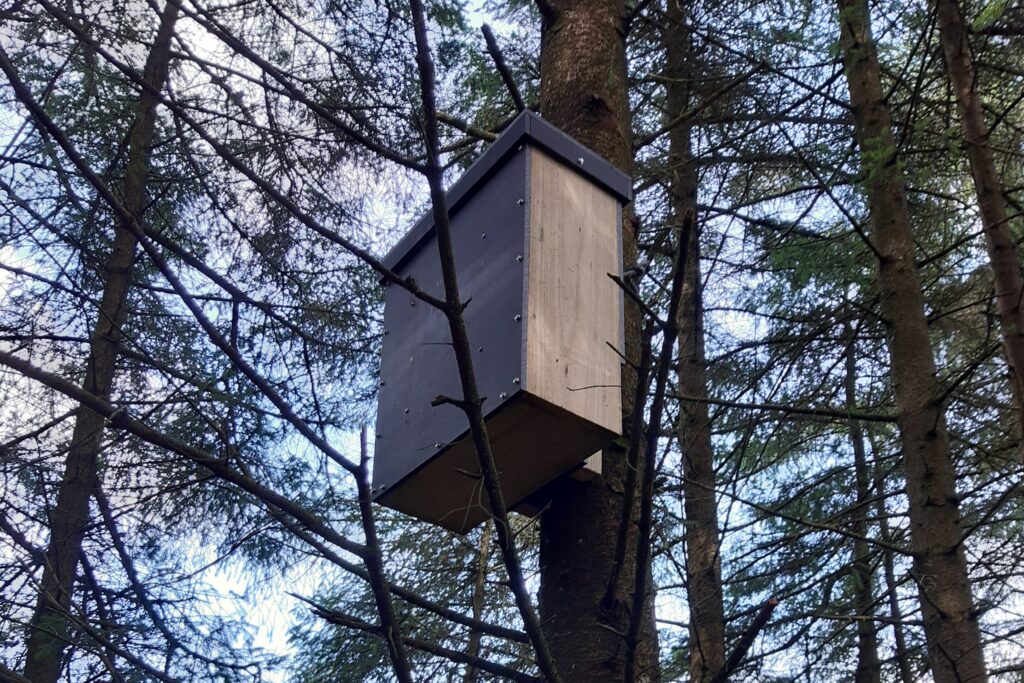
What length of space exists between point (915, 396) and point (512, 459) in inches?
70.7

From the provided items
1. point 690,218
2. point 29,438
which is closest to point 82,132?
point 29,438

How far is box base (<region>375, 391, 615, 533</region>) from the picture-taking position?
7.47ft

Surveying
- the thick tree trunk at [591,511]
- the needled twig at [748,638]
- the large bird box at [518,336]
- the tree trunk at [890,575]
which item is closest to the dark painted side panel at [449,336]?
the large bird box at [518,336]

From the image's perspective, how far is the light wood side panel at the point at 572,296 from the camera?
230cm

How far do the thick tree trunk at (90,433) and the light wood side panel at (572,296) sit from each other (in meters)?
1.96

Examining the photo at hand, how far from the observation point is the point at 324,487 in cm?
443

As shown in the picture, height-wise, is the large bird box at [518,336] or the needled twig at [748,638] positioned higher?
the large bird box at [518,336]

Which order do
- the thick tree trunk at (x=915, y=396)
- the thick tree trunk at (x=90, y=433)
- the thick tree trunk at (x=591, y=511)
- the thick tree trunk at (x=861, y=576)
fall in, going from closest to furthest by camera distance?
the thick tree trunk at (x=591, y=511) < the thick tree trunk at (x=915, y=396) < the thick tree trunk at (x=90, y=433) < the thick tree trunk at (x=861, y=576)

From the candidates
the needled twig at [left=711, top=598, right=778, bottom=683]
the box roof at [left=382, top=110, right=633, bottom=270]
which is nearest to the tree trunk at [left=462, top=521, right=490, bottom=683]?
the box roof at [left=382, top=110, right=633, bottom=270]

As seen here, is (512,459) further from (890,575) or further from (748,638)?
(890,575)

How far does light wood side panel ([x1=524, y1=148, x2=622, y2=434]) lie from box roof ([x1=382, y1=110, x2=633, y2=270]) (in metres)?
0.02

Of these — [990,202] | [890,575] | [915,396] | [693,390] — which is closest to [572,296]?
[990,202]

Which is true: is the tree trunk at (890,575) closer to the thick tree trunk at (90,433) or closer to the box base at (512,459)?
the box base at (512,459)

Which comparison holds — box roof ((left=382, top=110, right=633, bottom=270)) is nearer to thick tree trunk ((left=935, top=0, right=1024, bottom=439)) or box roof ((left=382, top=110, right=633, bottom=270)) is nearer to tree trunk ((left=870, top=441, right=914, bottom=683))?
thick tree trunk ((left=935, top=0, right=1024, bottom=439))
